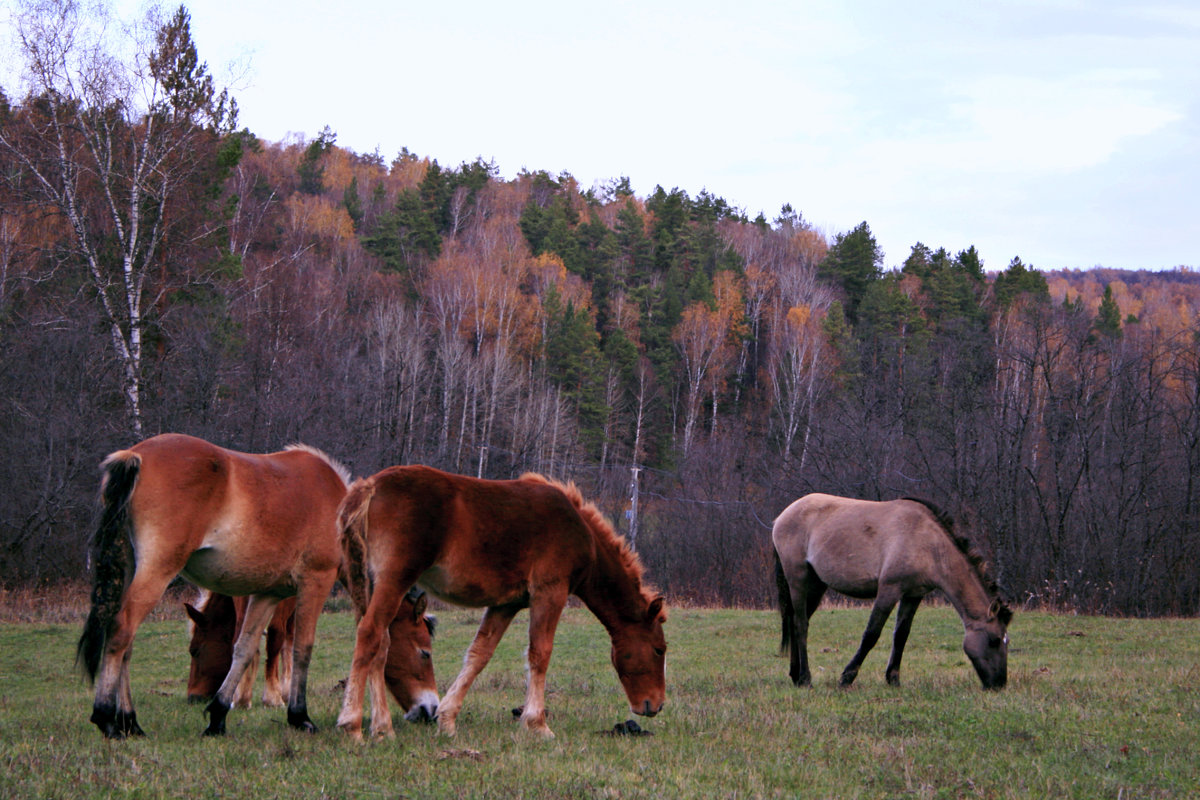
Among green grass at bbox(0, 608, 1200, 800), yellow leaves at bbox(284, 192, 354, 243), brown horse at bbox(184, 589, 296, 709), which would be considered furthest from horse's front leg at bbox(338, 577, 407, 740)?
yellow leaves at bbox(284, 192, 354, 243)

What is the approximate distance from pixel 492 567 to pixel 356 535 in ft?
3.20

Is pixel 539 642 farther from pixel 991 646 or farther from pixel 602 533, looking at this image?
pixel 991 646

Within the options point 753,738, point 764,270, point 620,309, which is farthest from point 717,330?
point 753,738

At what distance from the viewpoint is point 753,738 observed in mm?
6352

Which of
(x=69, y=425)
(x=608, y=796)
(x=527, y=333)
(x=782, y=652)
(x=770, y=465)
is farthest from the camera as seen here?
(x=527, y=333)

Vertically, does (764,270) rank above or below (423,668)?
above

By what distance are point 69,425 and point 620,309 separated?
5119cm

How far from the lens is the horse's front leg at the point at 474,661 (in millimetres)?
6512

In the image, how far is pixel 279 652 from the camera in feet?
28.1

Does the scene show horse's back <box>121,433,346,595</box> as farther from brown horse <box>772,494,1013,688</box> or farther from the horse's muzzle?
brown horse <box>772,494,1013,688</box>

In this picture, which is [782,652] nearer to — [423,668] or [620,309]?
[423,668]

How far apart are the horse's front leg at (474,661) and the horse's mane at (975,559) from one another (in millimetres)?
5068


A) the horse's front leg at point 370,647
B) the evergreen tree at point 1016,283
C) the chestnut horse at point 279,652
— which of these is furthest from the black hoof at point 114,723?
the evergreen tree at point 1016,283

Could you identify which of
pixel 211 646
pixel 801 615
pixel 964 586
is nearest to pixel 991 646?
pixel 964 586
